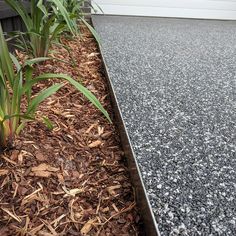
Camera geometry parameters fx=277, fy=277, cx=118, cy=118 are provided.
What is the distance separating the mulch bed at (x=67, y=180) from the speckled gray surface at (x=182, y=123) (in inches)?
3.7

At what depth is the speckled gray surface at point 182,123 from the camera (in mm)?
685

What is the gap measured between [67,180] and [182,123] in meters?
0.49

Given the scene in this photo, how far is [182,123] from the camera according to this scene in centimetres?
105

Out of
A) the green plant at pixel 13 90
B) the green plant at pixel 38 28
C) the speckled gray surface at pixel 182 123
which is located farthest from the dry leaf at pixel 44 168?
the green plant at pixel 38 28

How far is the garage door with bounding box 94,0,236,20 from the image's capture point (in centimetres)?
327

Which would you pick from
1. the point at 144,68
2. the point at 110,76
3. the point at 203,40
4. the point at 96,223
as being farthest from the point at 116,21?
the point at 96,223

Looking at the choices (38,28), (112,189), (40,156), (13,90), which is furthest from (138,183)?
(38,28)

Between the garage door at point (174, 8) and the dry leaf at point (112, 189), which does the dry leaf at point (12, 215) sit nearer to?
the dry leaf at point (112, 189)

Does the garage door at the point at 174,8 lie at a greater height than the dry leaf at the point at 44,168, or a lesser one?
lesser

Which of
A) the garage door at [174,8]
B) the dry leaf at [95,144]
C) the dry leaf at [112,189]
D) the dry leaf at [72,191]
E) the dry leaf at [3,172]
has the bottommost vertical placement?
the garage door at [174,8]

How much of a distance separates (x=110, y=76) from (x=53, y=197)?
831 mm

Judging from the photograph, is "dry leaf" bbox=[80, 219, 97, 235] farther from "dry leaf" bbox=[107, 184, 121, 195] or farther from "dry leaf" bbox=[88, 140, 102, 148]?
"dry leaf" bbox=[88, 140, 102, 148]

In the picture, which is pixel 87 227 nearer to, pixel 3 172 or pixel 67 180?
pixel 67 180

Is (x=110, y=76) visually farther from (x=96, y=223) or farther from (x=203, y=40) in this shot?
(x=203, y=40)
